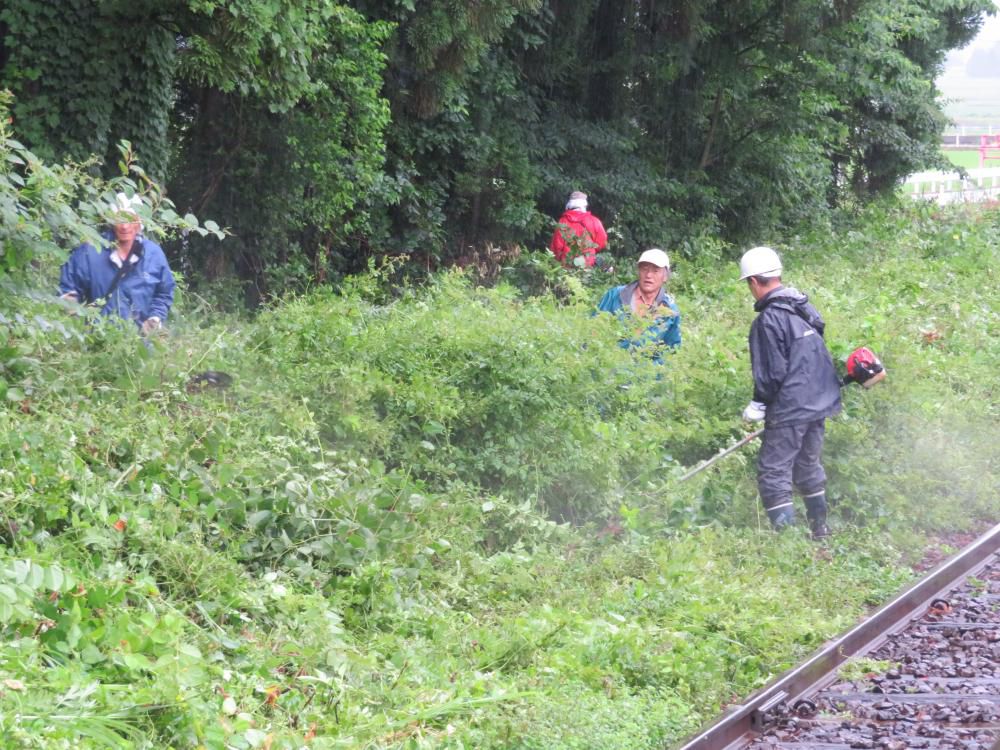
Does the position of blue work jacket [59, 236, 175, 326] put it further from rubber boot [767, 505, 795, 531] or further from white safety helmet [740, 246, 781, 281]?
rubber boot [767, 505, 795, 531]

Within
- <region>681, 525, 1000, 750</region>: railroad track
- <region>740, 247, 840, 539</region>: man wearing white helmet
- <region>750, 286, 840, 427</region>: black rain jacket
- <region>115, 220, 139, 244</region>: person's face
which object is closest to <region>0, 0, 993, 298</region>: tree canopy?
<region>115, 220, 139, 244</region>: person's face

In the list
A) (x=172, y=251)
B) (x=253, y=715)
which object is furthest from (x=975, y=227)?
(x=253, y=715)

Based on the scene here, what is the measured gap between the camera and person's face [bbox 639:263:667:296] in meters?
10.9

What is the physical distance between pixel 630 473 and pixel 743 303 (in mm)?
7065

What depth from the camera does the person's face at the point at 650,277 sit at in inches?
428

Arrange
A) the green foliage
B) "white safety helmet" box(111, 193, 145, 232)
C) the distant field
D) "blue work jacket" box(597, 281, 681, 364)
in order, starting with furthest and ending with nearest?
the distant field
"blue work jacket" box(597, 281, 681, 364)
"white safety helmet" box(111, 193, 145, 232)
the green foliage

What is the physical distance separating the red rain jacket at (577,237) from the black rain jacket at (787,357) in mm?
8670

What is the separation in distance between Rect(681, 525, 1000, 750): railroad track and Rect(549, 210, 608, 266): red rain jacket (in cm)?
1018

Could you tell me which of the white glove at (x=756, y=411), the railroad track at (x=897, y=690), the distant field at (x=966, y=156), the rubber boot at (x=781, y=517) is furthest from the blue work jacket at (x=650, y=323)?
the distant field at (x=966, y=156)

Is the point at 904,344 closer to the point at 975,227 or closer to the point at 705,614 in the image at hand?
the point at 705,614

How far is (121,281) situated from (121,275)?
0.15 feet

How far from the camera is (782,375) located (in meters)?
9.43

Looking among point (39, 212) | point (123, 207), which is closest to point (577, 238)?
point (123, 207)

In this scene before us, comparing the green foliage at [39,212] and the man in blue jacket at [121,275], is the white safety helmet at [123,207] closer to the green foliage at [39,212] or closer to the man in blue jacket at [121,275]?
the green foliage at [39,212]
